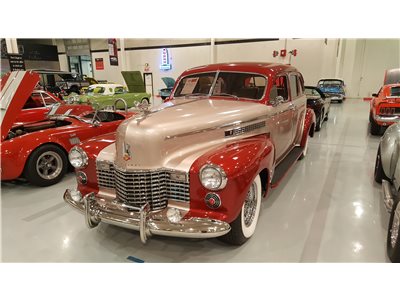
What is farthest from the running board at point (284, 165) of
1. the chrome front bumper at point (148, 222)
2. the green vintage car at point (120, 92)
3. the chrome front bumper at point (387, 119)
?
the green vintage car at point (120, 92)

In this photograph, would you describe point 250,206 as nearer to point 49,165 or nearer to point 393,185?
point 393,185

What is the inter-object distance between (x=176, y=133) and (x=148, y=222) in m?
0.84

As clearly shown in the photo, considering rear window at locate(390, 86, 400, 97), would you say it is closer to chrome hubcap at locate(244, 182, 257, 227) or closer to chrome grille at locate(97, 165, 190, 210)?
chrome hubcap at locate(244, 182, 257, 227)

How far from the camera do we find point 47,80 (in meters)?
14.0

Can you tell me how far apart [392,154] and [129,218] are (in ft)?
10.7

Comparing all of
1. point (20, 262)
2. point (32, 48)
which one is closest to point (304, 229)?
point (20, 262)

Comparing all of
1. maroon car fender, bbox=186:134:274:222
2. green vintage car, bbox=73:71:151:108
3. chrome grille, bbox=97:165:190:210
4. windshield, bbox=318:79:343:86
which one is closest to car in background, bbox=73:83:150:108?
green vintage car, bbox=73:71:151:108

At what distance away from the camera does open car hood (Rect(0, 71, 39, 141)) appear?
4.09 meters

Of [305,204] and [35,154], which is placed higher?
[35,154]

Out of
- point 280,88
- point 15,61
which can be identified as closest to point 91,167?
point 280,88

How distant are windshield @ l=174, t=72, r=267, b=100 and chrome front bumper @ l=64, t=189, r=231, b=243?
192 centimetres

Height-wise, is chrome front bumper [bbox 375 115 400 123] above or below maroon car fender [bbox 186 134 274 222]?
below

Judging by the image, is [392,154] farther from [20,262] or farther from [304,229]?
[20,262]

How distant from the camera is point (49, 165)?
4387 mm
